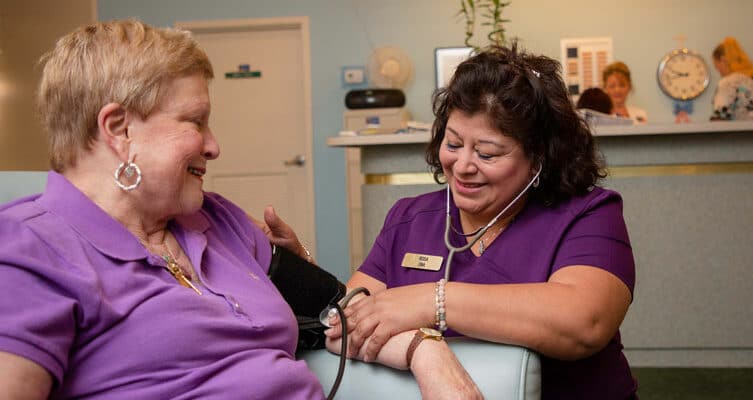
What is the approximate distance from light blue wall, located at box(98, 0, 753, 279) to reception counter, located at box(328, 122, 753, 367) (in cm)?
282

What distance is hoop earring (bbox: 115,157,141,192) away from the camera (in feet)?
3.67

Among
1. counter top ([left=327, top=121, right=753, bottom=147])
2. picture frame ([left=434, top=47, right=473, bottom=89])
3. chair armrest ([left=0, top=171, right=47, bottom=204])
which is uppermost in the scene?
picture frame ([left=434, top=47, right=473, bottom=89])

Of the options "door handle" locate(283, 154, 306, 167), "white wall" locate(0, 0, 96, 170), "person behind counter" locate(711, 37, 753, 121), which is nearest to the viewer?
"white wall" locate(0, 0, 96, 170)

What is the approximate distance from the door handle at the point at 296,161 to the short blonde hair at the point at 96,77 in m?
4.96

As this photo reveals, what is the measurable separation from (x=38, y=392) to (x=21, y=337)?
70mm

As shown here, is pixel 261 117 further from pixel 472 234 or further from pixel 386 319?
pixel 386 319

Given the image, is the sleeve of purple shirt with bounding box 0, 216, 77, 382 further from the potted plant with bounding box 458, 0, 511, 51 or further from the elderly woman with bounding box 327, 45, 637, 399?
the potted plant with bounding box 458, 0, 511, 51

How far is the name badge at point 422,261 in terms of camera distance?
1.59m

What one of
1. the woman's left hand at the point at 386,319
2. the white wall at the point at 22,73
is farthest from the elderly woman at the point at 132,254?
the white wall at the point at 22,73

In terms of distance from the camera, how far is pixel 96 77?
1091mm

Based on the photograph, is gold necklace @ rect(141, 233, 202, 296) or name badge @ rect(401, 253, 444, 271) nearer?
gold necklace @ rect(141, 233, 202, 296)

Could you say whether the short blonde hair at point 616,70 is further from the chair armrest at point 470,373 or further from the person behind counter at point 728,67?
Result: the chair armrest at point 470,373

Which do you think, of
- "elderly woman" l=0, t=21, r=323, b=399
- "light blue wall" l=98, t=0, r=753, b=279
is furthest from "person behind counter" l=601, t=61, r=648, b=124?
"elderly woman" l=0, t=21, r=323, b=399

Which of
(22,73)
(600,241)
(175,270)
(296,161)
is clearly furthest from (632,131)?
(22,73)
